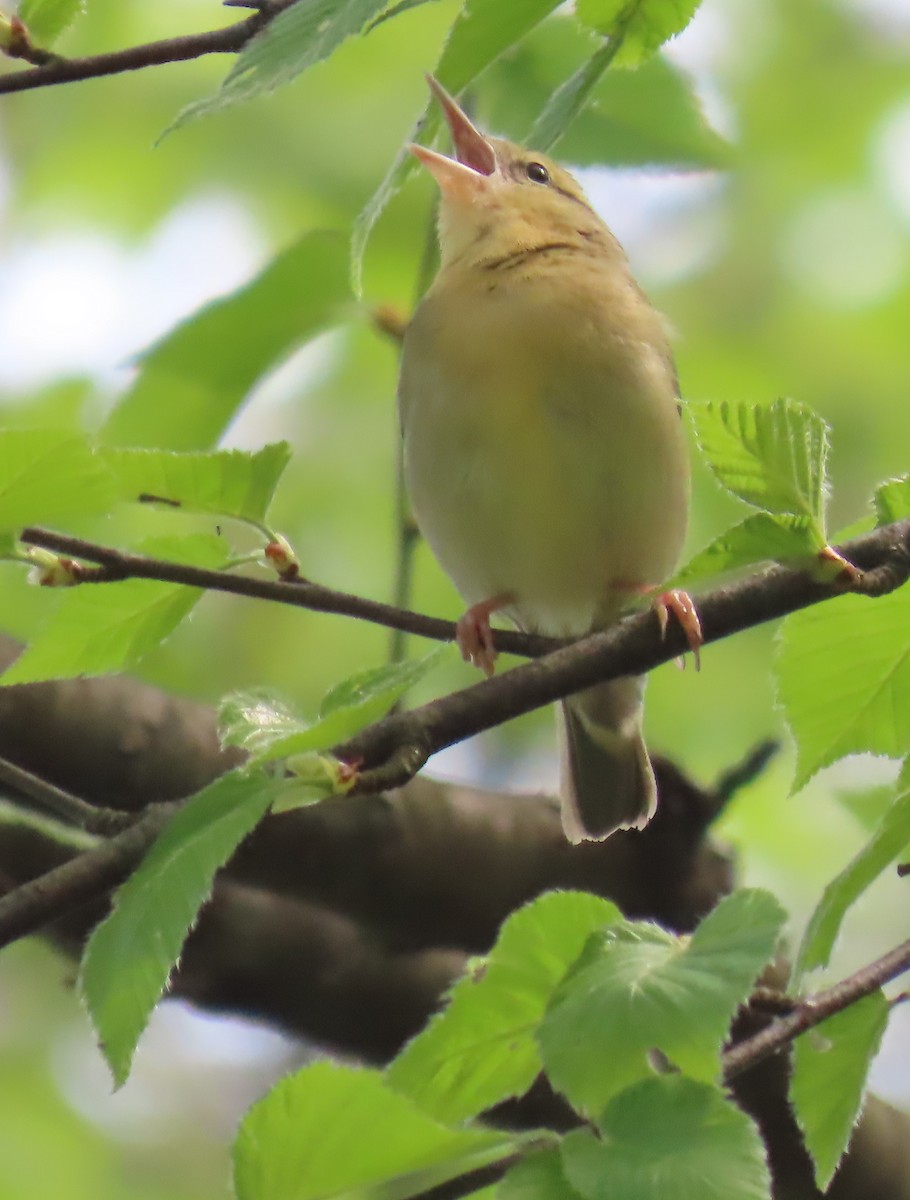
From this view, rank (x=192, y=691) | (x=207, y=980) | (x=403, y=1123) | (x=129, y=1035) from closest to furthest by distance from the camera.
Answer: (x=129, y=1035)
(x=403, y=1123)
(x=207, y=980)
(x=192, y=691)

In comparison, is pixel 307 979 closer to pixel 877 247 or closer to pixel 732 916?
pixel 732 916

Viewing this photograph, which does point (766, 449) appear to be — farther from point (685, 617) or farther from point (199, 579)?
point (199, 579)

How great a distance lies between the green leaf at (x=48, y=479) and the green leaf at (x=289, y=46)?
357 millimetres

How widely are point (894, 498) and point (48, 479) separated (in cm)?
85

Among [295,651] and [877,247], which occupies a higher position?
[877,247]

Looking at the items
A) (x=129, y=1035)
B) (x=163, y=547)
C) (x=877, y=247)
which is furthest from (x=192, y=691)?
(x=129, y=1035)

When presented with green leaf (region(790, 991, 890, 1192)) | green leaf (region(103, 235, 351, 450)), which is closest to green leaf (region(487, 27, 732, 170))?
green leaf (region(103, 235, 351, 450))

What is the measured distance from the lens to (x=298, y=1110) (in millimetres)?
1546

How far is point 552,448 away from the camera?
10.8 feet

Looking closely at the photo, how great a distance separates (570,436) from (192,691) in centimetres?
213

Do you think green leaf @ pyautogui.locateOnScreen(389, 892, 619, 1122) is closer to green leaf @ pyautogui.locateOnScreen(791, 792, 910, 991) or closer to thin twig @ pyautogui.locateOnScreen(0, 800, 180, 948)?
green leaf @ pyautogui.locateOnScreen(791, 792, 910, 991)

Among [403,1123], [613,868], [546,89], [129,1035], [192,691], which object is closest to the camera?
[129,1035]

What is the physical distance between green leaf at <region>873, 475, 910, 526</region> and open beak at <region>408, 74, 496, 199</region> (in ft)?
6.98

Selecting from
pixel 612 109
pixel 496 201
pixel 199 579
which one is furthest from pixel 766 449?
pixel 496 201
